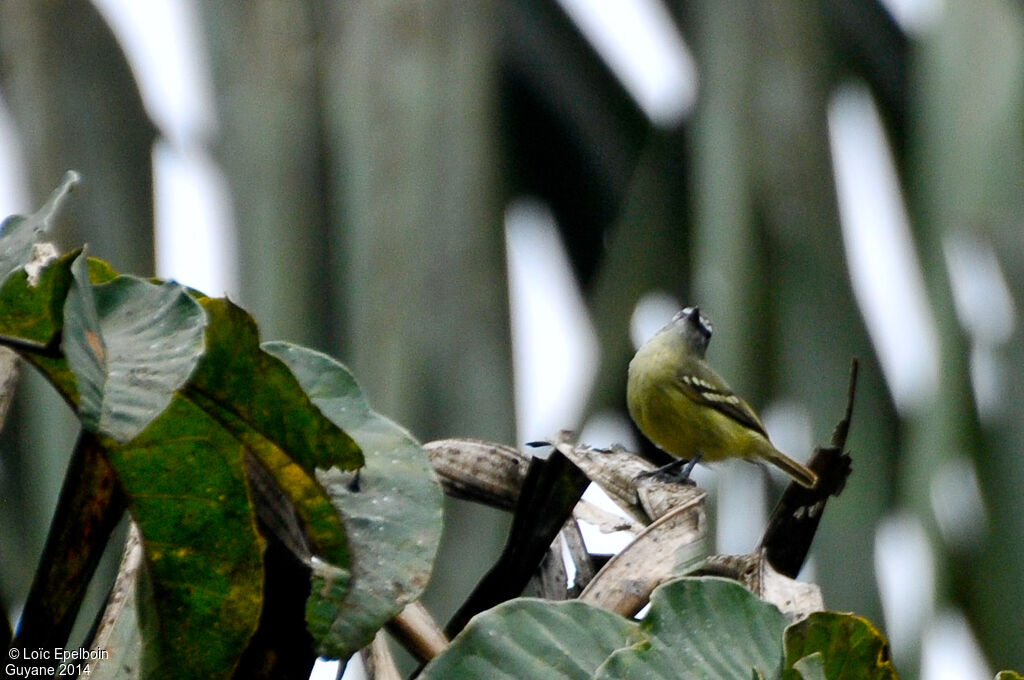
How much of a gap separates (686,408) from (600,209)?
2.26ft

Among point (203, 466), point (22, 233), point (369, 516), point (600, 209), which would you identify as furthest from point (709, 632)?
point (600, 209)

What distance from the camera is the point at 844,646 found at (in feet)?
3.50

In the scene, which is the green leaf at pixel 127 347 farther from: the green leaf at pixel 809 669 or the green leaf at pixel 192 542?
the green leaf at pixel 809 669

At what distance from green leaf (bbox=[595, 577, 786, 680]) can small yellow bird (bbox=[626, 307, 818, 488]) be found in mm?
2904

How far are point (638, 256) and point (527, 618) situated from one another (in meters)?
2.35

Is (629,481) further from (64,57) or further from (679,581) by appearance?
(64,57)

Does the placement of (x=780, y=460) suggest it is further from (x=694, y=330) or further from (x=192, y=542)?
(x=192, y=542)

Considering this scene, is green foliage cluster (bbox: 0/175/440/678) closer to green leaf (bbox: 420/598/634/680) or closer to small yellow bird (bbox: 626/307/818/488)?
green leaf (bbox: 420/598/634/680)

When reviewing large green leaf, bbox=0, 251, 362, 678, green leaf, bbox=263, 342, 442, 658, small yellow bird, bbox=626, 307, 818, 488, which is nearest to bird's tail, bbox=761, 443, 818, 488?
small yellow bird, bbox=626, 307, 818, 488

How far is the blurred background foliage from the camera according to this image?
2672mm

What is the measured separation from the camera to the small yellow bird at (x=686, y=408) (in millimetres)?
4027

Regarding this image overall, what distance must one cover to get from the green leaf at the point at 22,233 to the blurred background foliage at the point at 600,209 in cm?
165

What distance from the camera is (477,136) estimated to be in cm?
337

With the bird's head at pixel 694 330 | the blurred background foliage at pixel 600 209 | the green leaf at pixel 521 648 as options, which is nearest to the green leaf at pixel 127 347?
the green leaf at pixel 521 648
